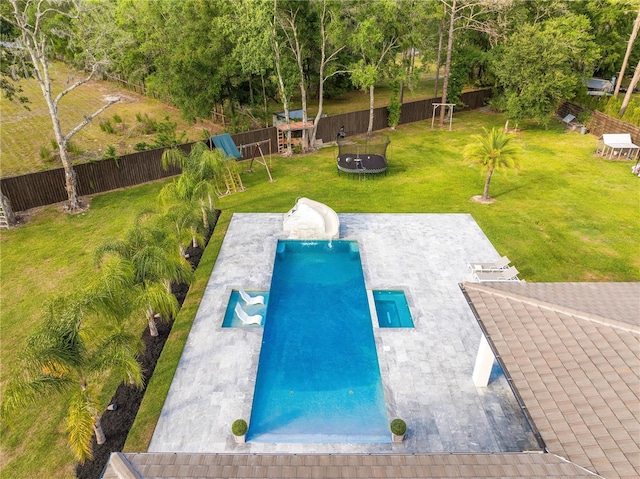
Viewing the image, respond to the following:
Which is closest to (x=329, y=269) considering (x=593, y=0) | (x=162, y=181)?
(x=162, y=181)

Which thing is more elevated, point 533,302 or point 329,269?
point 533,302

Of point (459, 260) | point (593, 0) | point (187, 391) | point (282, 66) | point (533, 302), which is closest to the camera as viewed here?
point (533, 302)

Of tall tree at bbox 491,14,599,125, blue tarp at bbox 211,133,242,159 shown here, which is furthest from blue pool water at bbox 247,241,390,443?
tall tree at bbox 491,14,599,125

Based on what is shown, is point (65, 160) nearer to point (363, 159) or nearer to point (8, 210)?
point (8, 210)

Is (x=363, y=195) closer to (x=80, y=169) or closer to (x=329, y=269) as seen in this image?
(x=329, y=269)

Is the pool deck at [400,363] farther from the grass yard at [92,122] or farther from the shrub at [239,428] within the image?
the grass yard at [92,122]

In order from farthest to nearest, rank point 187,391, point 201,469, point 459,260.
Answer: point 459,260 → point 187,391 → point 201,469
